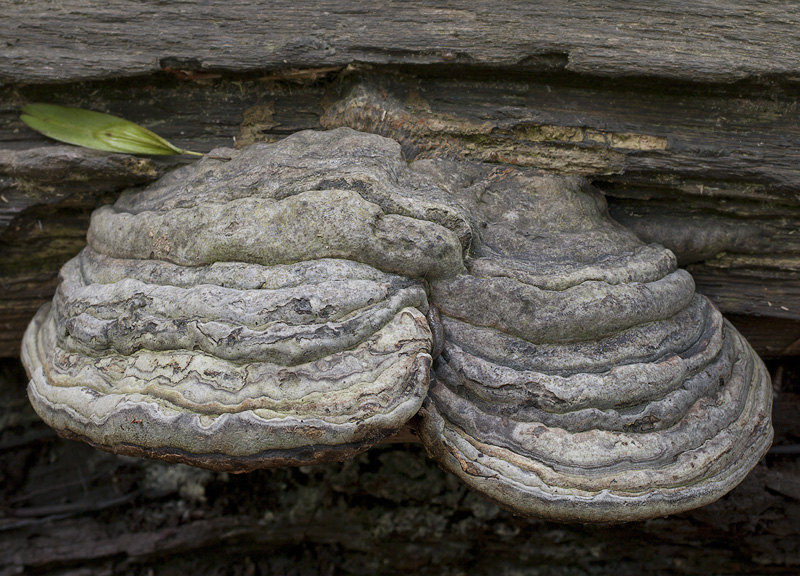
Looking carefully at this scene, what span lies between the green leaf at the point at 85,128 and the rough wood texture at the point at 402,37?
154 millimetres

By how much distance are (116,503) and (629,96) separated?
3705 mm

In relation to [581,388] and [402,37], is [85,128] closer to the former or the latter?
[402,37]

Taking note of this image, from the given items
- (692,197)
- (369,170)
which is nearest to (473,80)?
(369,170)

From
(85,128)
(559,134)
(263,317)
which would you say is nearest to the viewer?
(263,317)

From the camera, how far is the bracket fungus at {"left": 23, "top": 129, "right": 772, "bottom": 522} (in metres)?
1.74

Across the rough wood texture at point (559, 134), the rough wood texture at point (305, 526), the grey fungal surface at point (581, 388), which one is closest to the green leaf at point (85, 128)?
the rough wood texture at point (559, 134)

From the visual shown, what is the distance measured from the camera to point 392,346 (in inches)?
70.5

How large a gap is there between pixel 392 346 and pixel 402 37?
1256mm

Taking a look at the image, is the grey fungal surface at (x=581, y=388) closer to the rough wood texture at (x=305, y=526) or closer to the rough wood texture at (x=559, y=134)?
the rough wood texture at (x=559, y=134)

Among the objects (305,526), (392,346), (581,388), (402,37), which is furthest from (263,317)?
(305,526)

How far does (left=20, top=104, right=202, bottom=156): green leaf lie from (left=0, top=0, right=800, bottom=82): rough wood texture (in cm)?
15

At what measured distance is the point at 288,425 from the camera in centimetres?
165

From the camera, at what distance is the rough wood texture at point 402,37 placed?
7.35ft

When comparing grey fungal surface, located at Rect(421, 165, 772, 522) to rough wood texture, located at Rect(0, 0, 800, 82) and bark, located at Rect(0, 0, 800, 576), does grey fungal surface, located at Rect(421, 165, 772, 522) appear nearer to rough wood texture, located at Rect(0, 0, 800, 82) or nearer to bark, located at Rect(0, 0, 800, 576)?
bark, located at Rect(0, 0, 800, 576)
